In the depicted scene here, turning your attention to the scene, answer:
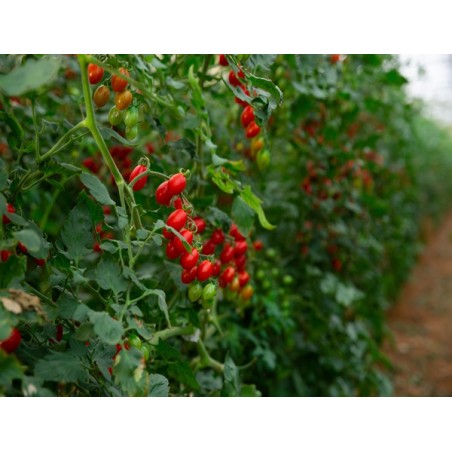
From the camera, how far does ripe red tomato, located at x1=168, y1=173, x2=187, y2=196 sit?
72 centimetres

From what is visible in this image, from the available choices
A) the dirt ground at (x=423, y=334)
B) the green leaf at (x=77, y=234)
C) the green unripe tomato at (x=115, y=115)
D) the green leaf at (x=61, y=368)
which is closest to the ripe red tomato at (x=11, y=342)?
the green leaf at (x=61, y=368)

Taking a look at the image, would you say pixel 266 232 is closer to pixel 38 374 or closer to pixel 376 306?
pixel 376 306

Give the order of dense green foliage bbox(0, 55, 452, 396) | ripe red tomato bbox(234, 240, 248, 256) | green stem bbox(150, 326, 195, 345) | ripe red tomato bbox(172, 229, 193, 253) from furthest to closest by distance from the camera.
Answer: ripe red tomato bbox(234, 240, 248, 256)
green stem bbox(150, 326, 195, 345)
ripe red tomato bbox(172, 229, 193, 253)
dense green foliage bbox(0, 55, 452, 396)

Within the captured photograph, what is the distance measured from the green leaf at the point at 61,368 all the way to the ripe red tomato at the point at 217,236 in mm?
410

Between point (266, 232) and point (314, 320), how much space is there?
1.09ft

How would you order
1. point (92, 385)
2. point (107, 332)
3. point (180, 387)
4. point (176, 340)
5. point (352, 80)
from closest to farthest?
point (107, 332)
point (92, 385)
point (180, 387)
point (176, 340)
point (352, 80)

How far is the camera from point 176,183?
0.73m

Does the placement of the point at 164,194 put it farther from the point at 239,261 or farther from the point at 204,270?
the point at 239,261

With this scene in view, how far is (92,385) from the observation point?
65cm

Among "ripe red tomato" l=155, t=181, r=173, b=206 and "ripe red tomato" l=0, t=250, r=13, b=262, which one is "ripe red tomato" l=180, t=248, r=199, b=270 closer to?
"ripe red tomato" l=155, t=181, r=173, b=206

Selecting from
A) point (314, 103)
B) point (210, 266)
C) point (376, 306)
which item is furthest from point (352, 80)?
point (376, 306)

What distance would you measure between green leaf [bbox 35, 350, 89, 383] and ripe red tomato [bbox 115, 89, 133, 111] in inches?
13.7

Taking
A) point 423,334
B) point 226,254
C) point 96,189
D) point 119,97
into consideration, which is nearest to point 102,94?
point 119,97

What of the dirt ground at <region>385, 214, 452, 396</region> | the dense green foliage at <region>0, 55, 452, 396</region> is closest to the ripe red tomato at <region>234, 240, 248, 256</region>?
the dense green foliage at <region>0, 55, 452, 396</region>
